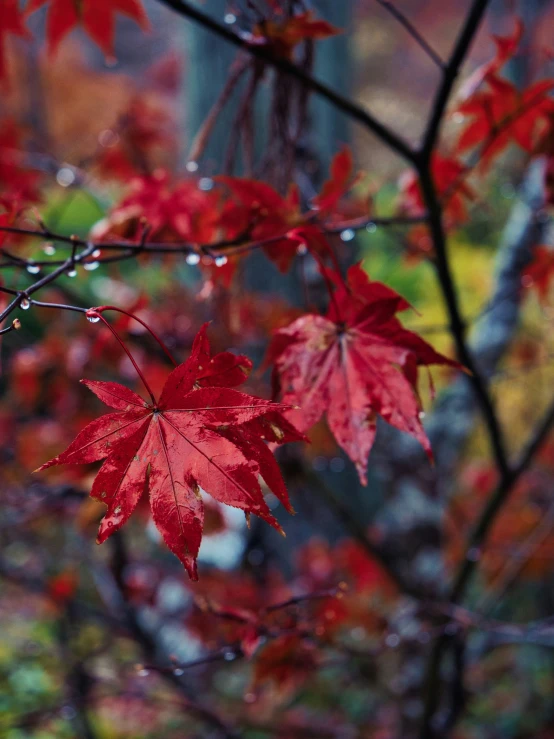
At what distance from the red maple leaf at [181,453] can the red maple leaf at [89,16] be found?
67 cm

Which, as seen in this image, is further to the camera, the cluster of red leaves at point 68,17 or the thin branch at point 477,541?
the thin branch at point 477,541

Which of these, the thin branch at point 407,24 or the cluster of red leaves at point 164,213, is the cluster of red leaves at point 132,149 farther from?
the thin branch at point 407,24

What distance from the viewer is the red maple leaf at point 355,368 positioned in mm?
610

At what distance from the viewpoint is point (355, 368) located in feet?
2.09

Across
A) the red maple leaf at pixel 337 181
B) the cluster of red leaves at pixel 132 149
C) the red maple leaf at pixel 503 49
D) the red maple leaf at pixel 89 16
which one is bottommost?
the red maple leaf at pixel 337 181

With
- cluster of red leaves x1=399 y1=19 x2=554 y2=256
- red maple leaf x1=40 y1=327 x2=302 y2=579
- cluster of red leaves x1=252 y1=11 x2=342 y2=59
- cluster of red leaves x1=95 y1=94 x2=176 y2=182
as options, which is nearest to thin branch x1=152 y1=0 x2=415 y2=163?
cluster of red leaves x1=252 y1=11 x2=342 y2=59

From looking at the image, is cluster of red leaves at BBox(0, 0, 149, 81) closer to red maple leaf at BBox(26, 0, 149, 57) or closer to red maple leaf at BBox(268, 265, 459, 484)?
red maple leaf at BBox(26, 0, 149, 57)

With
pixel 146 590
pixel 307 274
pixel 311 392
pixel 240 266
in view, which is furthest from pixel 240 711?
pixel 311 392

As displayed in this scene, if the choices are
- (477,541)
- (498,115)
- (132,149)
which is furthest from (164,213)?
(132,149)

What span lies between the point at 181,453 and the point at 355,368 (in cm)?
22

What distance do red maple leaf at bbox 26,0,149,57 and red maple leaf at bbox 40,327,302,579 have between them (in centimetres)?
67

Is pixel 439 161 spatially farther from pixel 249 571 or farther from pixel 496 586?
pixel 249 571

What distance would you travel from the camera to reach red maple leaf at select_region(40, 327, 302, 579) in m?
0.48

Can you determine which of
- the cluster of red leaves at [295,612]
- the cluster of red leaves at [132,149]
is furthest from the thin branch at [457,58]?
the cluster of red leaves at [132,149]
